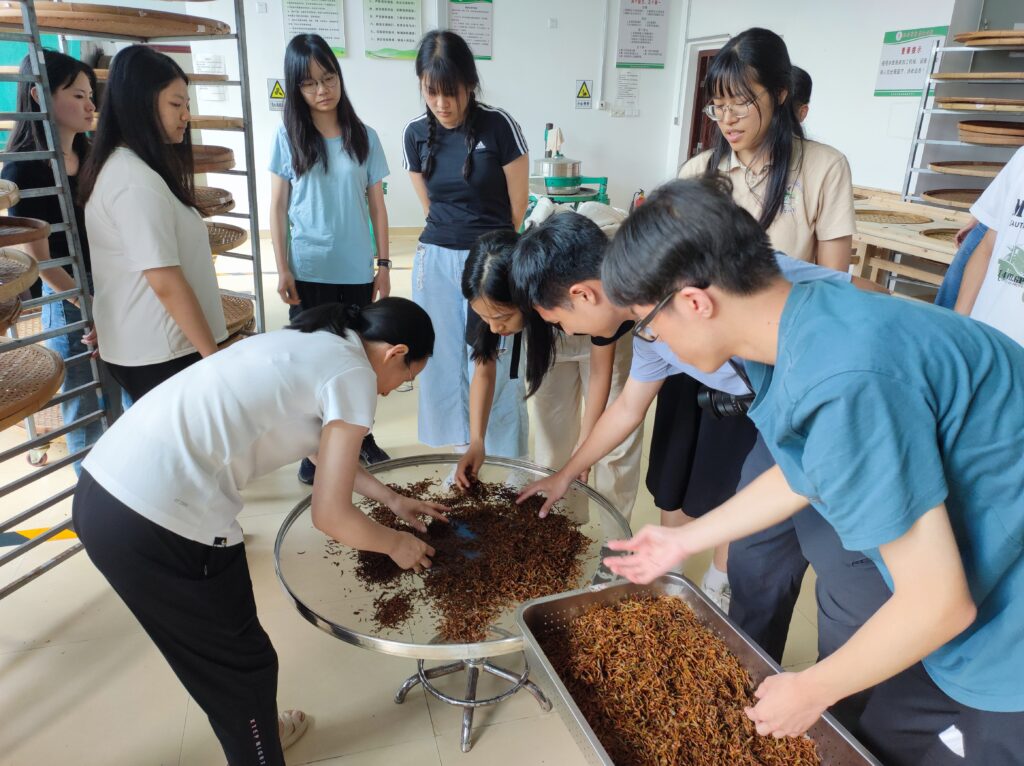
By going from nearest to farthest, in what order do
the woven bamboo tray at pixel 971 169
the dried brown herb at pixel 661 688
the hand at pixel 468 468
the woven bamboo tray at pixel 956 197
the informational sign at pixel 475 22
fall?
the dried brown herb at pixel 661 688 < the hand at pixel 468 468 < the woven bamboo tray at pixel 971 169 < the woven bamboo tray at pixel 956 197 < the informational sign at pixel 475 22

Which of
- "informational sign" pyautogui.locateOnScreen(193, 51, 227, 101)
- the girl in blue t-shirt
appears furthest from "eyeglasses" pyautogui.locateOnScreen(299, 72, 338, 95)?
"informational sign" pyautogui.locateOnScreen(193, 51, 227, 101)

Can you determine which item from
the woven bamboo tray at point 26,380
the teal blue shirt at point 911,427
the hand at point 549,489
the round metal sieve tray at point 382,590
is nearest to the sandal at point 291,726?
the round metal sieve tray at point 382,590

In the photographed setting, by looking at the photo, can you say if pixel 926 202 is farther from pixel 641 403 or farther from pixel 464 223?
pixel 641 403

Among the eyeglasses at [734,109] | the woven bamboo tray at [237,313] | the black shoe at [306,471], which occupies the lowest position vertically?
the black shoe at [306,471]

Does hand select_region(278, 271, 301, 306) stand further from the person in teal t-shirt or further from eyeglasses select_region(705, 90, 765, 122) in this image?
the person in teal t-shirt

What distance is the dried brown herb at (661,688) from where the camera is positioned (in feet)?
3.25

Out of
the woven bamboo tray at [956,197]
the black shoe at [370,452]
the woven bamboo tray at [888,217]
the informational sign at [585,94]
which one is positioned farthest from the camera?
the informational sign at [585,94]

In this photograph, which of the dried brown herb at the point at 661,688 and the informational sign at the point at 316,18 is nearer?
the dried brown herb at the point at 661,688

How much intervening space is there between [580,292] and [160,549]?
35.3 inches

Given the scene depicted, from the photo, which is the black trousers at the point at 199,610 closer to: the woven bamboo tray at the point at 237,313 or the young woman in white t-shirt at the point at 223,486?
the young woman in white t-shirt at the point at 223,486

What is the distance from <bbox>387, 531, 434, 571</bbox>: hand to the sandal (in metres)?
0.56

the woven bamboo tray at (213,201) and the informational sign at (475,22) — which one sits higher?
the informational sign at (475,22)

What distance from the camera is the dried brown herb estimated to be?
3.25ft

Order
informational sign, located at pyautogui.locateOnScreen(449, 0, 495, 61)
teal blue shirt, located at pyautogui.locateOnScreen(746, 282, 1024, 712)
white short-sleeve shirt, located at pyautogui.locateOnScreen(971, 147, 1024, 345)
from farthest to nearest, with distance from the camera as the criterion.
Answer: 1. informational sign, located at pyautogui.locateOnScreen(449, 0, 495, 61)
2. white short-sleeve shirt, located at pyautogui.locateOnScreen(971, 147, 1024, 345)
3. teal blue shirt, located at pyautogui.locateOnScreen(746, 282, 1024, 712)
